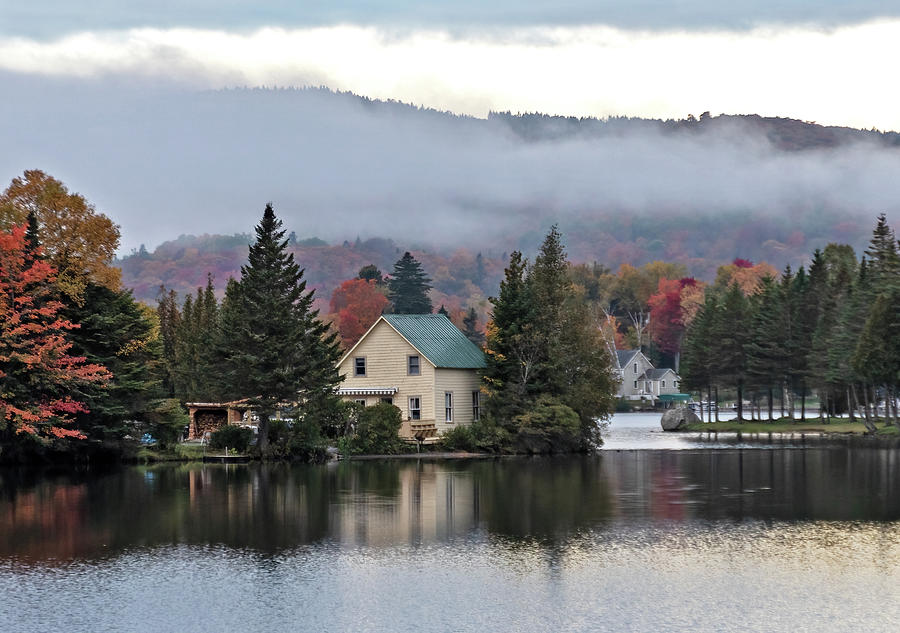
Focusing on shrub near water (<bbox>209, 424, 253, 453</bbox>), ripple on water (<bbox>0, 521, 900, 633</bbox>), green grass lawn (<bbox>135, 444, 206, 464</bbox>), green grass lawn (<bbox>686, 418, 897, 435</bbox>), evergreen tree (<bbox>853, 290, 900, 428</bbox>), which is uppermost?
evergreen tree (<bbox>853, 290, 900, 428</bbox>)

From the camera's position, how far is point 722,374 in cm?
10700

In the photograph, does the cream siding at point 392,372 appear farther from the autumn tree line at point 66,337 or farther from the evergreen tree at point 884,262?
the evergreen tree at point 884,262

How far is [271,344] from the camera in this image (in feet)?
193

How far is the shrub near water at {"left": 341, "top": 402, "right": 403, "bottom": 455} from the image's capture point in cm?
6412

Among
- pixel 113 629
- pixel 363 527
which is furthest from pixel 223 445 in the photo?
pixel 113 629

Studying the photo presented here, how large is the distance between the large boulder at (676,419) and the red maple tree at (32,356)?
63511 mm

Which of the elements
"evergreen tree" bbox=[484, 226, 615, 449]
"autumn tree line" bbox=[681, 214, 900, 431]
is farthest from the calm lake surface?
"autumn tree line" bbox=[681, 214, 900, 431]

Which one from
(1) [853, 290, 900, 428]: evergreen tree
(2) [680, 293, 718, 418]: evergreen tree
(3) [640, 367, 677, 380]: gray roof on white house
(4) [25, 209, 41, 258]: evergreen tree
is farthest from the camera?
(3) [640, 367, 677, 380]: gray roof on white house

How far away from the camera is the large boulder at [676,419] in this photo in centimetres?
10575

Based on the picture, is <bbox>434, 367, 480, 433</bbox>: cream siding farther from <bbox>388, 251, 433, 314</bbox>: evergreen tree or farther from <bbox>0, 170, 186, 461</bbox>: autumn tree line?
<bbox>388, 251, 433, 314</bbox>: evergreen tree

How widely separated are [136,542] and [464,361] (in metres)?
41.3

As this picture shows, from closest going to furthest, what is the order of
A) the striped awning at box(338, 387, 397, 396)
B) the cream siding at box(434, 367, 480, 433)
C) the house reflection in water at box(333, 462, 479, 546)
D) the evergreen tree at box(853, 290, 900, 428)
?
1. the house reflection in water at box(333, 462, 479, 546)
2. the cream siding at box(434, 367, 480, 433)
3. the striped awning at box(338, 387, 397, 396)
4. the evergreen tree at box(853, 290, 900, 428)

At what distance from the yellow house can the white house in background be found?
325 ft

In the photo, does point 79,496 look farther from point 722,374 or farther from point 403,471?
point 722,374
